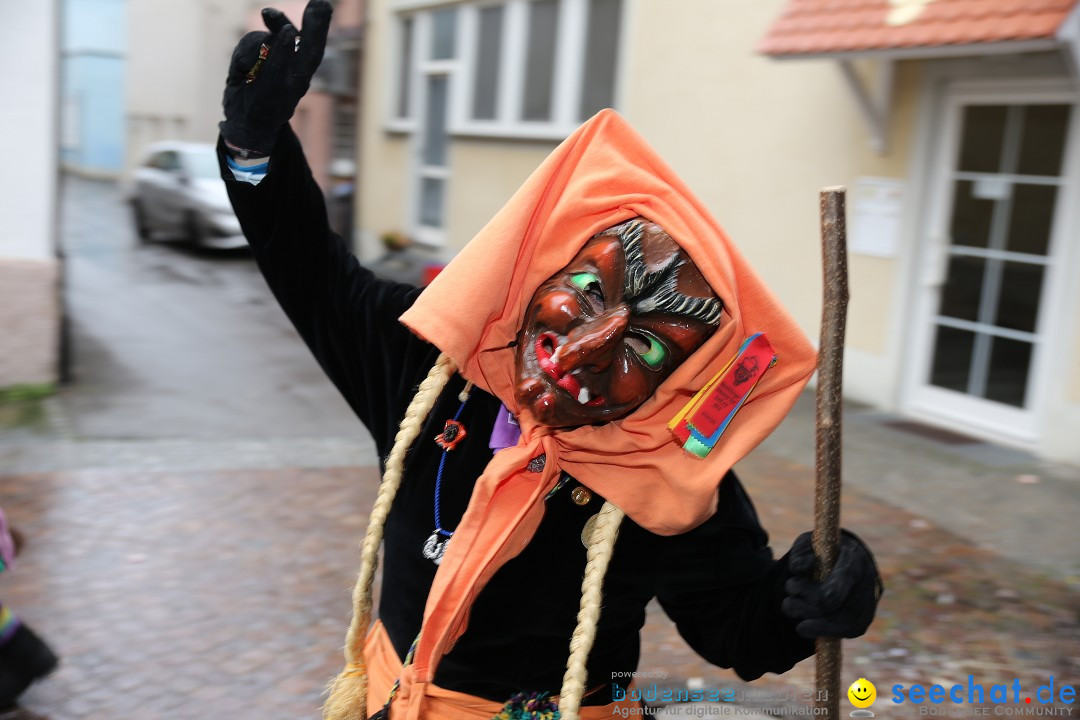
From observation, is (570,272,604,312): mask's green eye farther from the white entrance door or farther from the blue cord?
the white entrance door

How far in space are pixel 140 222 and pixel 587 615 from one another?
56.6 ft

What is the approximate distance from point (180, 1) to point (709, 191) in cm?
2094

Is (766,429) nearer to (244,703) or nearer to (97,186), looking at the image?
(244,703)

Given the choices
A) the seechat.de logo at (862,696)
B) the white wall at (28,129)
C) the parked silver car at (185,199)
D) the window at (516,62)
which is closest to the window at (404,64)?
the window at (516,62)

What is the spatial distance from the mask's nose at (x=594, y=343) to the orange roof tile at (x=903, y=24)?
518 centimetres

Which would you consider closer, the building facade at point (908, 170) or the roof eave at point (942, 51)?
the roof eave at point (942, 51)

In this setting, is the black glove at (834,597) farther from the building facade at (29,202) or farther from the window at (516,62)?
the window at (516,62)

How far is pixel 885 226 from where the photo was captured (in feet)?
25.1

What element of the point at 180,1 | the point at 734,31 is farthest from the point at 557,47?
the point at 180,1

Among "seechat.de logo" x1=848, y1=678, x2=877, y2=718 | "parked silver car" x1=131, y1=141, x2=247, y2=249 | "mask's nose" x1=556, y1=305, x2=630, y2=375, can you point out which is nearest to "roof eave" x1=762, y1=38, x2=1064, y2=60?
"seechat.de logo" x1=848, y1=678, x2=877, y2=718

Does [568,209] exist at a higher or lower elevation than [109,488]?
higher

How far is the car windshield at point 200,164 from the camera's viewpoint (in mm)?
15789

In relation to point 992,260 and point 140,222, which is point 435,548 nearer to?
point 992,260

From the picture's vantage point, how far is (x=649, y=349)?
5.68 feet
